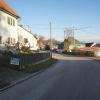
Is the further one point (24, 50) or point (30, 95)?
point (24, 50)

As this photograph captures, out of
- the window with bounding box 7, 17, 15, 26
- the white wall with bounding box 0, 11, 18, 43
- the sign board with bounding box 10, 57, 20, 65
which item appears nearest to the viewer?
the sign board with bounding box 10, 57, 20, 65

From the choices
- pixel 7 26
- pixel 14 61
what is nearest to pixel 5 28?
pixel 7 26

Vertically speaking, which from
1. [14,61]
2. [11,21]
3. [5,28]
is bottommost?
[14,61]

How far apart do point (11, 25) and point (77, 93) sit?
32.0 meters

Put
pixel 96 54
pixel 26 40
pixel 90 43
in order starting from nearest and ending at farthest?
pixel 26 40 < pixel 96 54 < pixel 90 43

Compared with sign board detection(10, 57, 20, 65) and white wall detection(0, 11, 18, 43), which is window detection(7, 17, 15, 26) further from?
sign board detection(10, 57, 20, 65)

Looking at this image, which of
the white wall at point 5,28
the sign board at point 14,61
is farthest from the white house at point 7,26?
the sign board at point 14,61

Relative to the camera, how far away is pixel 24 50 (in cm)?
4859

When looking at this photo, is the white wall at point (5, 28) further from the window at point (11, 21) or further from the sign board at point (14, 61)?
the sign board at point (14, 61)

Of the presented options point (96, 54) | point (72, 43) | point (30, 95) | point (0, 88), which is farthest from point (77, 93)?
point (72, 43)

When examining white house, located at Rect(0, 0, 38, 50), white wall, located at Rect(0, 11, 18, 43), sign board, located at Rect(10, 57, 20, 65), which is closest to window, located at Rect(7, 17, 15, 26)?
white house, located at Rect(0, 0, 38, 50)

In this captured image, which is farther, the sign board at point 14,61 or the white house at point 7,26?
the white house at point 7,26

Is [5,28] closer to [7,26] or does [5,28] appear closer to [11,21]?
[7,26]

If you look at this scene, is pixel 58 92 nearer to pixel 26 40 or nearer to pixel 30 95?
pixel 30 95
